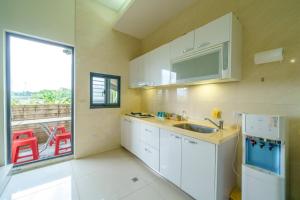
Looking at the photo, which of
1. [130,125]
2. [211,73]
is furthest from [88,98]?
[211,73]

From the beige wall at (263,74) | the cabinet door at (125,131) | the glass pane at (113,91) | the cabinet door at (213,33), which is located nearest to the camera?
the beige wall at (263,74)

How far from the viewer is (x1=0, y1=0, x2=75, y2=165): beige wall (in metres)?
1.97

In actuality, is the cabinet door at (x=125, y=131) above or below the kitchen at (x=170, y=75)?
below

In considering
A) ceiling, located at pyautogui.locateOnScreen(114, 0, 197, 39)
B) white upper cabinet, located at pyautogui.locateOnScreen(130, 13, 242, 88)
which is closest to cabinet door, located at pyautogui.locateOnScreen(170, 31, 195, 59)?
white upper cabinet, located at pyautogui.locateOnScreen(130, 13, 242, 88)

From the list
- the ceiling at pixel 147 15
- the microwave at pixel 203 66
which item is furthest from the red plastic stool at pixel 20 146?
the ceiling at pixel 147 15

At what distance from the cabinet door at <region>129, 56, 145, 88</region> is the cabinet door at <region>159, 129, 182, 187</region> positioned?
1.40m

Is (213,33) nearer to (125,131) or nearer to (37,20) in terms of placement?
(125,131)

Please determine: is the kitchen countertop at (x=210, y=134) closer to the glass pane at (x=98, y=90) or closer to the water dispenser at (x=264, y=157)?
the water dispenser at (x=264, y=157)

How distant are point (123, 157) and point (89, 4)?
134 inches

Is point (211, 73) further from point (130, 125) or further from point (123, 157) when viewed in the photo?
point (123, 157)

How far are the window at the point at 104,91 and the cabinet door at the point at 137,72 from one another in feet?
1.16

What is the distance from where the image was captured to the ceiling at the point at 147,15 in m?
2.26

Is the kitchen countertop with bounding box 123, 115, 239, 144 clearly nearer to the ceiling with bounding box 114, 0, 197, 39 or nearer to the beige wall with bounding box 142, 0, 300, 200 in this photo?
the beige wall with bounding box 142, 0, 300, 200

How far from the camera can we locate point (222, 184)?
1412mm
